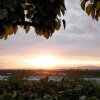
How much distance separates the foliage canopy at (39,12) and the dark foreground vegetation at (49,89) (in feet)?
4.51

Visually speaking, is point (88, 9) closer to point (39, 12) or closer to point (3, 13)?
point (39, 12)

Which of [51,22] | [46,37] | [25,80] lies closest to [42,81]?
[25,80]

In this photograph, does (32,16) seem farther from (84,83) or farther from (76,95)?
(76,95)

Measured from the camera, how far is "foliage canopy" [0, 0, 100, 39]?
7.32m

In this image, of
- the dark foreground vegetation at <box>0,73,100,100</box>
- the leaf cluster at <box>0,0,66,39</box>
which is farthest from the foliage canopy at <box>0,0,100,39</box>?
the dark foreground vegetation at <box>0,73,100,100</box>

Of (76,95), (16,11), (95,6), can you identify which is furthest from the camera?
(95,6)

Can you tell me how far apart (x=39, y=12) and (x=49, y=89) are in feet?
6.65

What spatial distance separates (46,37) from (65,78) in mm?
1943

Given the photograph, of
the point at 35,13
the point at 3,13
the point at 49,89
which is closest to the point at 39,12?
the point at 35,13

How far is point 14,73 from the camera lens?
777cm

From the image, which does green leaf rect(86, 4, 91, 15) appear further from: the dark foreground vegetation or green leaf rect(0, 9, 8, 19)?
green leaf rect(0, 9, 8, 19)

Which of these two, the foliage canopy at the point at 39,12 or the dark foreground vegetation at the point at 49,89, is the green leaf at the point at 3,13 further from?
the dark foreground vegetation at the point at 49,89

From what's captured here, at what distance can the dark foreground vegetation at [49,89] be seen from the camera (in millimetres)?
6102

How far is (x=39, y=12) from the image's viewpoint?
7934mm
